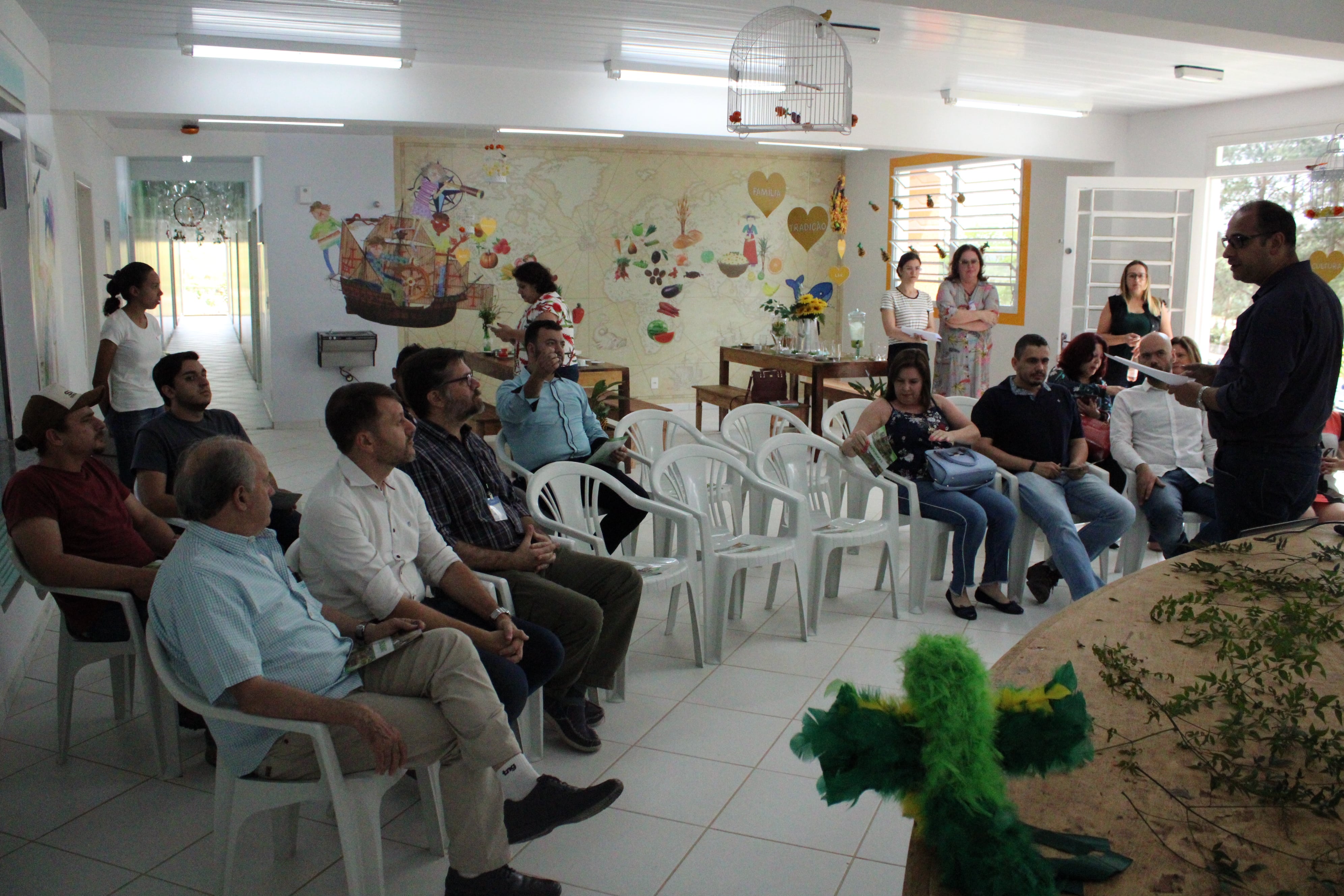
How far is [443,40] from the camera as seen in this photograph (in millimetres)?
5945

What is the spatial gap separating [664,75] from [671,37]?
839 millimetres

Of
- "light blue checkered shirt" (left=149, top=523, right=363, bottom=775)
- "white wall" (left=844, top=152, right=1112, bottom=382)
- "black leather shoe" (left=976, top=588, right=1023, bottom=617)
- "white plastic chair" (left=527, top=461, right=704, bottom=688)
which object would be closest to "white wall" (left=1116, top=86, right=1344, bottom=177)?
"white wall" (left=844, top=152, right=1112, bottom=382)

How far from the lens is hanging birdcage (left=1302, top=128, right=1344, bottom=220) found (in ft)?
23.3

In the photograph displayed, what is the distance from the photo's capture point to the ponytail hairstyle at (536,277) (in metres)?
5.46

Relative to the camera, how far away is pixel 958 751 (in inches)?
48.3

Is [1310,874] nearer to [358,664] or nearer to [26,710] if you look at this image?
[358,664]

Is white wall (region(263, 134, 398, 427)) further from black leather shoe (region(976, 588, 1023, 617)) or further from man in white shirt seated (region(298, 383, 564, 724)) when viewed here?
man in white shirt seated (region(298, 383, 564, 724))

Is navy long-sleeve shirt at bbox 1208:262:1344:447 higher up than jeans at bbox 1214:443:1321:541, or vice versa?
navy long-sleeve shirt at bbox 1208:262:1344:447

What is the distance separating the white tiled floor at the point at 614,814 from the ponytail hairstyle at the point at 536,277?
2.54 m

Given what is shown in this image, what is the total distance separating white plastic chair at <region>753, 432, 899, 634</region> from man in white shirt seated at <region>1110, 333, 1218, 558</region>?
1.14 meters

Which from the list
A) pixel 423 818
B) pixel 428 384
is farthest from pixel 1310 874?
pixel 428 384

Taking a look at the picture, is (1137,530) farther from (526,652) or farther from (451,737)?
(451,737)

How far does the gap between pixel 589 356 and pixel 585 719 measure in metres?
7.84

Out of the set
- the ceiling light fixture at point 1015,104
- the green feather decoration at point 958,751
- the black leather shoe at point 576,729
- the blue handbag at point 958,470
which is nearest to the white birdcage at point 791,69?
the ceiling light fixture at point 1015,104
